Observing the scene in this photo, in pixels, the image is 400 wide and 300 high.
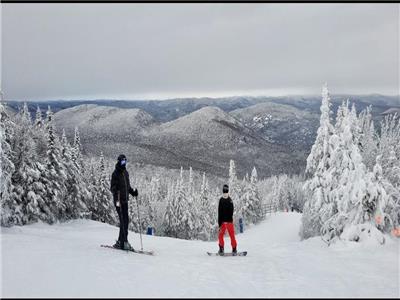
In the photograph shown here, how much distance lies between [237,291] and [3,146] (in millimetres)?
15337

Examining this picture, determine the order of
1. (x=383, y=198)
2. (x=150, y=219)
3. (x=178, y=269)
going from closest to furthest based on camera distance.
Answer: (x=178, y=269) < (x=383, y=198) < (x=150, y=219)

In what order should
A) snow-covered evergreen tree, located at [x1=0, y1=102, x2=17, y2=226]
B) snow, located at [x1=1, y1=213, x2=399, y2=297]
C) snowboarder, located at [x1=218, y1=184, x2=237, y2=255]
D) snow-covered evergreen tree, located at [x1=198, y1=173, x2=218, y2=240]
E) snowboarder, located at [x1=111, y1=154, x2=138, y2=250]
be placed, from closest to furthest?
snow, located at [x1=1, y1=213, x2=399, y2=297] → snowboarder, located at [x1=111, y1=154, x2=138, y2=250] → snowboarder, located at [x1=218, y1=184, x2=237, y2=255] → snow-covered evergreen tree, located at [x1=0, y1=102, x2=17, y2=226] → snow-covered evergreen tree, located at [x1=198, y1=173, x2=218, y2=240]

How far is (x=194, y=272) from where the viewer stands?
8.78m

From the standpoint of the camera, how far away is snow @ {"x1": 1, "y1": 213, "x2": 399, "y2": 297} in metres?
7.15

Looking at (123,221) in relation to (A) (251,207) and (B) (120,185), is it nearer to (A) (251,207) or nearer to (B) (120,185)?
(B) (120,185)

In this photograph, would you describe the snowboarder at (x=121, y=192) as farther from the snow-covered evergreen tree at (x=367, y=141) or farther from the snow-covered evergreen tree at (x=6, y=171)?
the snow-covered evergreen tree at (x=367, y=141)

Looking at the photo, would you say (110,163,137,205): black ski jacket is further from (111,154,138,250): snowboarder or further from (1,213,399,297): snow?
(1,213,399,297): snow

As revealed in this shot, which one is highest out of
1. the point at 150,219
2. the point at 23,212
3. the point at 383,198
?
the point at 383,198

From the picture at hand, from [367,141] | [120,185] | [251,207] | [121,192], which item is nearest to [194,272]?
[121,192]

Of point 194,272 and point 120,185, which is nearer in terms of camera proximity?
point 194,272

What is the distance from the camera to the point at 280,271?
927cm

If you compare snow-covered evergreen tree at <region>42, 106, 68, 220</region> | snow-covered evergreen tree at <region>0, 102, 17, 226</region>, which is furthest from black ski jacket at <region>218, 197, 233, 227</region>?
snow-covered evergreen tree at <region>42, 106, 68, 220</region>

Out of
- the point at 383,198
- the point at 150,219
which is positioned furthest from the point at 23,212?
the point at 150,219

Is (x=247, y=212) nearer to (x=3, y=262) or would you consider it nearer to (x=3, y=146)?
(x=3, y=146)
